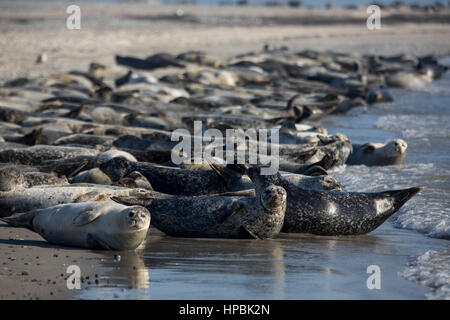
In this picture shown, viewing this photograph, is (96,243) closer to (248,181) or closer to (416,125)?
(248,181)

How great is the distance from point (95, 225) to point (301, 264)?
1.32 metres

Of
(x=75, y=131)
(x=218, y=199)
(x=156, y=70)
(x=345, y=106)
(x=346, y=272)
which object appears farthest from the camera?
(x=156, y=70)

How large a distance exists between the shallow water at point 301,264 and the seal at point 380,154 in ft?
3.33

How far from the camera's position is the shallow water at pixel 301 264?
411 cm

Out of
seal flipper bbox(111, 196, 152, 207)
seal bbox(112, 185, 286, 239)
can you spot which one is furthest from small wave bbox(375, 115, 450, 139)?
seal flipper bbox(111, 196, 152, 207)

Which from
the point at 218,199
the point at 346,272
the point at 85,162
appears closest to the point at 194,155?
the point at 85,162

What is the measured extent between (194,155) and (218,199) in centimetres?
191

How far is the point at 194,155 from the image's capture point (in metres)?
7.52

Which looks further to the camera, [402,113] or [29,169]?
[402,113]

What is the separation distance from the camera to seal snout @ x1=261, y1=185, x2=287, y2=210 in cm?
534

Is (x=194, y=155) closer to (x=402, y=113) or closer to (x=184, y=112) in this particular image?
(x=184, y=112)

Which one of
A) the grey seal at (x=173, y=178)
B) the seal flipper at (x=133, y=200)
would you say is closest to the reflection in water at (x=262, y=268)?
the seal flipper at (x=133, y=200)

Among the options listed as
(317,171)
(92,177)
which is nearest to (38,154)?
(92,177)

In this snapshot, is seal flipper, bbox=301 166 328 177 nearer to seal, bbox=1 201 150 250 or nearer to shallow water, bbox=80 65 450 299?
shallow water, bbox=80 65 450 299
